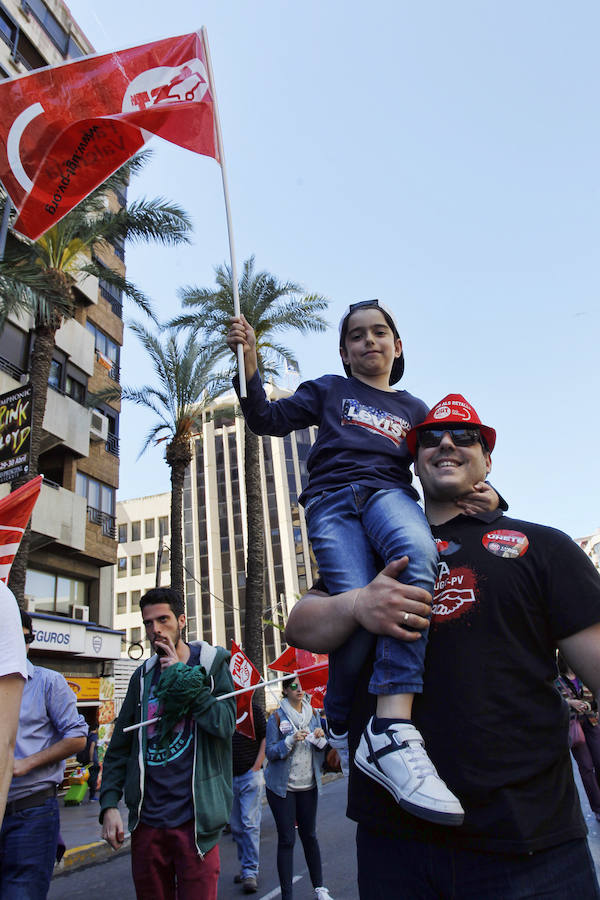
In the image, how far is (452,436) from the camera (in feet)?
7.84

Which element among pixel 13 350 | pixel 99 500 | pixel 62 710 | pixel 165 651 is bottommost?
pixel 62 710

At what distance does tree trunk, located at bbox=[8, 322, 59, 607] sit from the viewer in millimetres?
14203

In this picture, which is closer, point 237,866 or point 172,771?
point 172,771

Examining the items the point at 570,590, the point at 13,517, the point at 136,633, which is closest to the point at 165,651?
the point at 13,517

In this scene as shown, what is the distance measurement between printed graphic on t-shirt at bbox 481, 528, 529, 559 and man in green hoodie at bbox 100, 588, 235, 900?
235 centimetres

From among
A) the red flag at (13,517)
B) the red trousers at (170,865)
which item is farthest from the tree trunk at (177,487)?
the red trousers at (170,865)

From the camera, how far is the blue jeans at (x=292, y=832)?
19.4ft

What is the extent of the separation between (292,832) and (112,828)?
3156 mm

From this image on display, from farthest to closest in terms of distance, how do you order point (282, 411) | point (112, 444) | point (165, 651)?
point (112, 444) < point (165, 651) < point (282, 411)

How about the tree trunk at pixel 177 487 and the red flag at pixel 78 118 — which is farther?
the tree trunk at pixel 177 487

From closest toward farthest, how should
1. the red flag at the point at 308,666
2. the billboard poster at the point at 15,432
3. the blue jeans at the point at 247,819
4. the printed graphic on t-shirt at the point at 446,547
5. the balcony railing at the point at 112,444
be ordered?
the printed graphic on t-shirt at the point at 446,547 < the blue jeans at the point at 247,819 < the red flag at the point at 308,666 < the billboard poster at the point at 15,432 < the balcony railing at the point at 112,444

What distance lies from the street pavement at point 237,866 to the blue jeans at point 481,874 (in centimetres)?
451

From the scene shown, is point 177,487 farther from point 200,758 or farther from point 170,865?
point 170,865

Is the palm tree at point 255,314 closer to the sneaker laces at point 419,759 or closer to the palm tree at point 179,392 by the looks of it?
the palm tree at point 179,392
